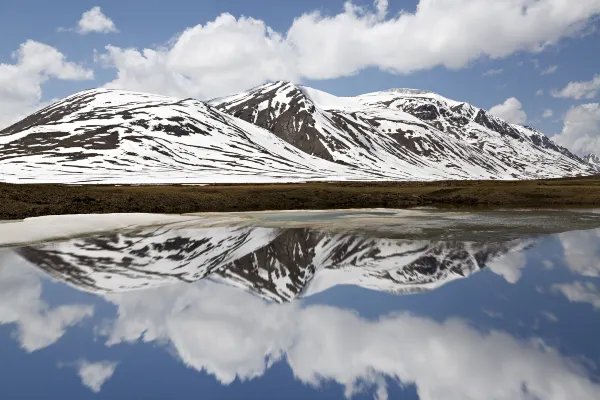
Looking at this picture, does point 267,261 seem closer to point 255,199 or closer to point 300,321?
point 300,321

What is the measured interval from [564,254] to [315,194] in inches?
2306

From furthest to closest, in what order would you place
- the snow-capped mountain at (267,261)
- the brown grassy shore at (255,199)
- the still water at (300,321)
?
the brown grassy shore at (255,199)
the snow-capped mountain at (267,261)
the still water at (300,321)

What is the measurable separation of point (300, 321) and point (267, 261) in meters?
11.2

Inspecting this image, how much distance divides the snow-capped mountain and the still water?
156 mm

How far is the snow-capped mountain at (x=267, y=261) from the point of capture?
2356 cm

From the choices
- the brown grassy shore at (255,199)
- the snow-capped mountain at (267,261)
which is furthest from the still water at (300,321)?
the brown grassy shore at (255,199)

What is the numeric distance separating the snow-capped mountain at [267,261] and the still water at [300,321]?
156 millimetres

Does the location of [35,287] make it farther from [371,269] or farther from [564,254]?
[564,254]

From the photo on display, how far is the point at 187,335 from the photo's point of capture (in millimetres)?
16422

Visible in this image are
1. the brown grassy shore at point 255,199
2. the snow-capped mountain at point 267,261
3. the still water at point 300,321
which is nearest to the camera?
the still water at point 300,321

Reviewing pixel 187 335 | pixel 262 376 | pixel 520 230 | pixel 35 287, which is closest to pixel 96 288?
pixel 35 287

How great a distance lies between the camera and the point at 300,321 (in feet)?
58.1

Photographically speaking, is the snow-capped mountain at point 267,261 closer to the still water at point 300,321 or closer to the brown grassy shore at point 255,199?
the still water at point 300,321

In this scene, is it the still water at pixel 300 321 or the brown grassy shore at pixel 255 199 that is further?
the brown grassy shore at pixel 255 199
